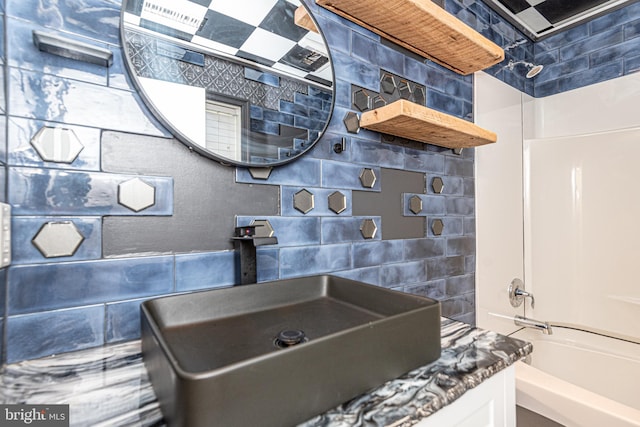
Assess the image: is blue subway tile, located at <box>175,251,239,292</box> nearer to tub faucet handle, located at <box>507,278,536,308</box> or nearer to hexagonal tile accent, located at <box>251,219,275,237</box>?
hexagonal tile accent, located at <box>251,219,275,237</box>

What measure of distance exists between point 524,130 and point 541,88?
0.46 m

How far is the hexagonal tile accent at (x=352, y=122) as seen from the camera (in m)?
1.19

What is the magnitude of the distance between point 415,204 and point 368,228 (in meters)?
0.31

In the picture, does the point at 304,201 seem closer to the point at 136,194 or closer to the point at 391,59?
the point at 136,194

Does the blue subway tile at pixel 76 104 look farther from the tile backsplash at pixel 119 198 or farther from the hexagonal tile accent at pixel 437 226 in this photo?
the hexagonal tile accent at pixel 437 226

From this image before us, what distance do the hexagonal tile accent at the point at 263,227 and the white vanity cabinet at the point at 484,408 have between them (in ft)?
1.99

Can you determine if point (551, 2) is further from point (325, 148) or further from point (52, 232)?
point (52, 232)

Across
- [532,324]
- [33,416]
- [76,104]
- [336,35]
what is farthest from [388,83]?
[532,324]

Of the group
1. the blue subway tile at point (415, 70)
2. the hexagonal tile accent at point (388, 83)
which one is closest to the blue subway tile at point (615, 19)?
the blue subway tile at point (415, 70)

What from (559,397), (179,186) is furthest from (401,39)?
(559,397)

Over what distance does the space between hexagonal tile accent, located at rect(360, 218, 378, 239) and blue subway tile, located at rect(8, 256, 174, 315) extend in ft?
2.32

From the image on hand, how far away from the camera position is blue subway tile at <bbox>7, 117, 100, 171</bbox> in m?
0.65

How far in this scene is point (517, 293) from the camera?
188cm

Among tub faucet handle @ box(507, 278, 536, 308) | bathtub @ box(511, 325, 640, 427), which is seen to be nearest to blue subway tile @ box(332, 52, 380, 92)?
bathtub @ box(511, 325, 640, 427)
